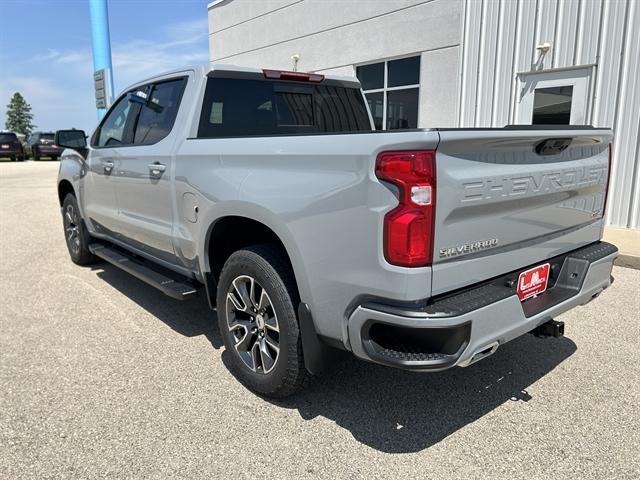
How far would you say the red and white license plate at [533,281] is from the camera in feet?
8.73

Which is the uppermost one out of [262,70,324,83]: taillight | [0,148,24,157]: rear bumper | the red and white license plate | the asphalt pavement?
[262,70,324,83]: taillight

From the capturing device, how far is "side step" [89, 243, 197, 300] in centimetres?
357

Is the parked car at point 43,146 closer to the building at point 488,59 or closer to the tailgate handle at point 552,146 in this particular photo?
the building at point 488,59

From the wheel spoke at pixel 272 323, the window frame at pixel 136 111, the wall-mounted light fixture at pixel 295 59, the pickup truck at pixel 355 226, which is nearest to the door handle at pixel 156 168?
the pickup truck at pixel 355 226

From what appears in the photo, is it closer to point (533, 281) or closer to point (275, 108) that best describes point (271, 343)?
point (533, 281)

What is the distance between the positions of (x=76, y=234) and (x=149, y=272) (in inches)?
99.8

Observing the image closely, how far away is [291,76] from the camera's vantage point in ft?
13.3

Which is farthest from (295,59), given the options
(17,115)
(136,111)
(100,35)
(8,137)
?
(17,115)

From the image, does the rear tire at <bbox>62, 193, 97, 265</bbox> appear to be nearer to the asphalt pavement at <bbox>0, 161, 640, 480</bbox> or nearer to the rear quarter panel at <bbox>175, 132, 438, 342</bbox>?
the asphalt pavement at <bbox>0, 161, 640, 480</bbox>

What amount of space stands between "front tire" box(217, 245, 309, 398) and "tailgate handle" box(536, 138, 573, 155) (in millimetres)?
1438

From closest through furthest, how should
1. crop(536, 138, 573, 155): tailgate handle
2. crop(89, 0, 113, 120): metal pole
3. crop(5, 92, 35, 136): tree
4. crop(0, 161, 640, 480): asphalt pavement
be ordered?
crop(0, 161, 640, 480): asphalt pavement, crop(536, 138, 573, 155): tailgate handle, crop(89, 0, 113, 120): metal pole, crop(5, 92, 35, 136): tree

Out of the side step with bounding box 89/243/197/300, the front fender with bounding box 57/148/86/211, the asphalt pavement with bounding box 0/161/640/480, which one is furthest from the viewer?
the front fender with bounding box 57/148/86/211

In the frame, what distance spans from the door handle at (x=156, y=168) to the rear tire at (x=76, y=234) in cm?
237

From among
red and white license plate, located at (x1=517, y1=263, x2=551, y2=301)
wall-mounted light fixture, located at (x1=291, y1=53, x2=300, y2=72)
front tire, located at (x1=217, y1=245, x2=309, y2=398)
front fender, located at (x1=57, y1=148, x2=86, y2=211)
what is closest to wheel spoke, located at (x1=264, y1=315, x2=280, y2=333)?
front tire, located at (x1=217, y1=245, x2=309, y2=398)
